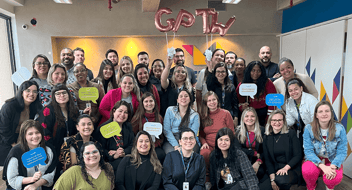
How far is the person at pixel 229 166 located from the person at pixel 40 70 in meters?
2.37

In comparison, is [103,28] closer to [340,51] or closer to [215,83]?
[215,83]

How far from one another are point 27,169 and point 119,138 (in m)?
0.97

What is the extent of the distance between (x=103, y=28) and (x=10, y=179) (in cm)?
494

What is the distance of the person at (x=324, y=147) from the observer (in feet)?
8.78

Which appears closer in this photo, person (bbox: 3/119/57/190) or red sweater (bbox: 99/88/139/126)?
person (bbox: 3/119/57/190)

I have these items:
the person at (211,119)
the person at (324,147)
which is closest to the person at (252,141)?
the person at (211,119)

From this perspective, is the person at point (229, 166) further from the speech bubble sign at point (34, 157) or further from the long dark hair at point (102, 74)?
the long dark hair at point (102, 74)

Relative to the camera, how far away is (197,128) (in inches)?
123

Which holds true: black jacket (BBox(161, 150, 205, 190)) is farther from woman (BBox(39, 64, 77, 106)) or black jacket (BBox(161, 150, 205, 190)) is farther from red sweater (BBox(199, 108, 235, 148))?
woman (BBox(39, 64, 77, 106))

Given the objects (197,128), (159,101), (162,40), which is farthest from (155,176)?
(162,40)

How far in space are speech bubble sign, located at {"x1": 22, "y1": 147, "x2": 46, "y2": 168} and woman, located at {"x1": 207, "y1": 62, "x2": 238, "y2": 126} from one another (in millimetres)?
2312

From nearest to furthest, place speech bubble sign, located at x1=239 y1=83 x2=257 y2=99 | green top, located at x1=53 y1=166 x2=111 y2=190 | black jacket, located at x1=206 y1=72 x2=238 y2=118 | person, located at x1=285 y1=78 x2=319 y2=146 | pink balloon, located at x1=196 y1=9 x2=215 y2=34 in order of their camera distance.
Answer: green top, located at x1=53 y1=166 x2=111 y2=190
person, located at x1=285 y1=78 x2=319 y2=146
speech bubble sign, located at x1=239 y1=83 x2=257 y2=99
black jacket, located at x1=206 y1=72 x2=238 y2=118
pink balloon, located at x1=196 y1=9 x2=215 y2=34

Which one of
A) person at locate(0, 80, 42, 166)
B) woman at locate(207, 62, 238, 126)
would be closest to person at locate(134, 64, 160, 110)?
woman at locate(207, 62, 238, 126)

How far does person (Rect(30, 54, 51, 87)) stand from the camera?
10.2 feet
